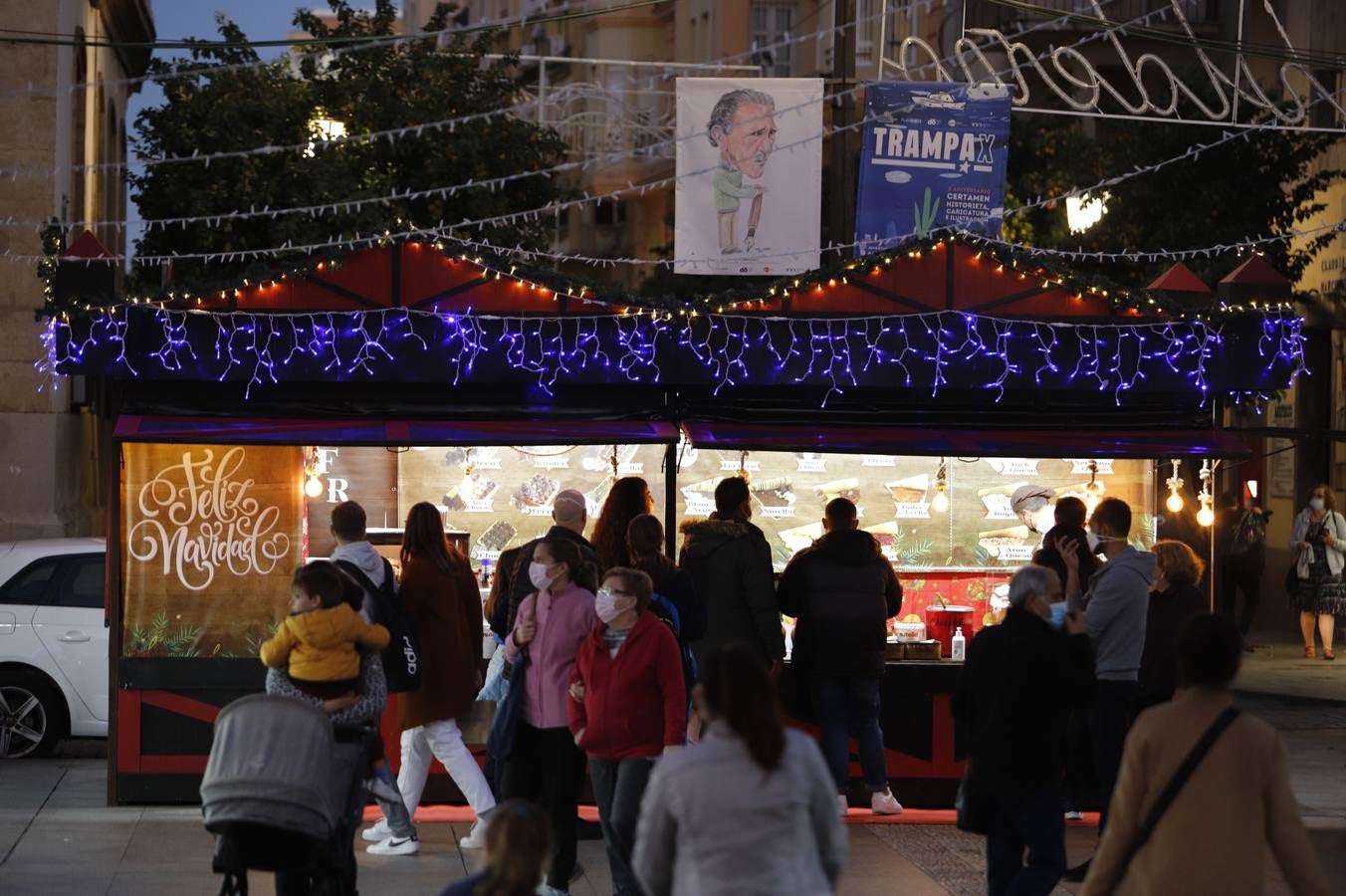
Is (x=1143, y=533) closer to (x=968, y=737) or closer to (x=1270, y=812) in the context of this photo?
(x=968, y=737)

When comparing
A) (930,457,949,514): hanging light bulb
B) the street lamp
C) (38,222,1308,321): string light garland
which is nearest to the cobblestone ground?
(930,457,949,514): hanging light bulb

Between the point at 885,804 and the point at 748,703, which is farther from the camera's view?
the point at 885,804

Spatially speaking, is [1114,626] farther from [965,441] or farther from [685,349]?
[685,349]

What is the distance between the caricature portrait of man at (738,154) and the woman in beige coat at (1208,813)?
778cm

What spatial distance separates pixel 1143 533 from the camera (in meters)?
13.3

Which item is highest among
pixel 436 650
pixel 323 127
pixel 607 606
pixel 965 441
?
pixel 323 127

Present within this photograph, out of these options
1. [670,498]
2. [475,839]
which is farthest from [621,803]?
[670,498]

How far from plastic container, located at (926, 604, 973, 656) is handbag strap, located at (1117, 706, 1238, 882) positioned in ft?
22.4

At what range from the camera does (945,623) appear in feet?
42.3

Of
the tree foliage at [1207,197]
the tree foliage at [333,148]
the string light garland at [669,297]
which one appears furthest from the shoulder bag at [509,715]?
the tree foliage at [333,148]

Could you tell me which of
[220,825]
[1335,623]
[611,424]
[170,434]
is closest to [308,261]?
[170,434]

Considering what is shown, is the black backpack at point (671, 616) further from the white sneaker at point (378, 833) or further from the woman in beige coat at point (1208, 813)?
the woman in beige coat at point (1208, 813)

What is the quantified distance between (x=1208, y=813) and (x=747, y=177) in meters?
8.24

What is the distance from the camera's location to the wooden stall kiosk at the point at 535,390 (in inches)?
458
